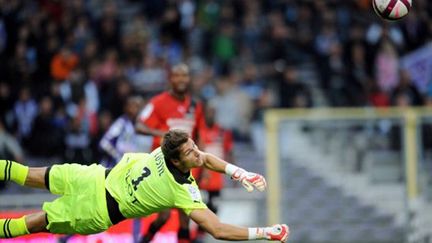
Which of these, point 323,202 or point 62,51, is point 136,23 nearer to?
point 62,51

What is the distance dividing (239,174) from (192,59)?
9.62m

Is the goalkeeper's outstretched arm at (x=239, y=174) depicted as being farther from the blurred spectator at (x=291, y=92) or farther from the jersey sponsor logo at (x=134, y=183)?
the blurred spectator at (x=291, y=92)

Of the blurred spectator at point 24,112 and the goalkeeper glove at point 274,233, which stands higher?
the blurred spectator at point 24,112

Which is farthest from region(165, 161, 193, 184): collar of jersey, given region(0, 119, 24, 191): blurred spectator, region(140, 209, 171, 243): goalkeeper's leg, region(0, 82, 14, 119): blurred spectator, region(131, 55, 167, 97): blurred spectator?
region(0, 82, 14, 119): blurred spectator

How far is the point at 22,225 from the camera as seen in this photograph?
11.1 metres

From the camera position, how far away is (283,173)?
681 inches

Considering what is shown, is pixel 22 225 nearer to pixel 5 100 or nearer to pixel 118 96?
pixel 118 96

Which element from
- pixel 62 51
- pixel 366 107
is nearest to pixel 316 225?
pixel 366 107

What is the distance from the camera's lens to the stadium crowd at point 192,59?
61.8 ft

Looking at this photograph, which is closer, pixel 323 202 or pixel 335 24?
pixel 323 202

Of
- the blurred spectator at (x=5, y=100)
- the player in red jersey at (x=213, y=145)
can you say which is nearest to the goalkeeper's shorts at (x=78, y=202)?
the player in red jersey at (x=213, y=145)

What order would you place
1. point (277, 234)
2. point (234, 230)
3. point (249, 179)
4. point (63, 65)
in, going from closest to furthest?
point (277, 234) < point (234, 230) < point (249, 179) < point (63, 65)

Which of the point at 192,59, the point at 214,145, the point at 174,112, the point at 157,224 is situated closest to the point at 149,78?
the point at 192,59

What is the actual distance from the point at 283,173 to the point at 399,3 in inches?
237
